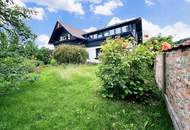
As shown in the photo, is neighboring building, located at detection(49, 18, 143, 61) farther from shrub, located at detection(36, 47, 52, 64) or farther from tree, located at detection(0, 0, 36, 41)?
tree, located at detection(0, 0, 36, 41)

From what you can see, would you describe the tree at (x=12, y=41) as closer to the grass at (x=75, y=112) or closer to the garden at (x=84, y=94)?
the garden at (x=84, y=94)

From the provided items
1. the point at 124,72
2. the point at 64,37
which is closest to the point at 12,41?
the point at 124,72

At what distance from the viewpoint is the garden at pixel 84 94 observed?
279 inches

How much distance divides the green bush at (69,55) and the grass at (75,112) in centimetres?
994

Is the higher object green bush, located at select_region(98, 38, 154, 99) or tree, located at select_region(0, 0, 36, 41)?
tree, located at select_region(0, 0, 36, 41)

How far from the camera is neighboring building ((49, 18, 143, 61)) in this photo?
1126 inches

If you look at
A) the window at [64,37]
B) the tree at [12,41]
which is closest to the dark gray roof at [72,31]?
the window at [64,37]

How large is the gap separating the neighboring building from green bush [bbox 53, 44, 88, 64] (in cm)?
667

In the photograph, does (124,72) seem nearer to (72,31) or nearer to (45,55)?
(45,55)

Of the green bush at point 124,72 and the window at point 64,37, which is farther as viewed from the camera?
the window at point 64,37

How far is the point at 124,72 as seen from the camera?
8531mm

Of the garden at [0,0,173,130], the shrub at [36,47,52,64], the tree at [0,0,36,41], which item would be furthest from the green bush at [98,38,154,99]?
the shrub at [36,47,52,64]

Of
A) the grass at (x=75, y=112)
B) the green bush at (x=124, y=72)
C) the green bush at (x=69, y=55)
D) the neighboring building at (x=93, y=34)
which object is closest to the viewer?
the grass at (x=75, y=112)

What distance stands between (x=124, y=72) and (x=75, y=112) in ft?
6.17
